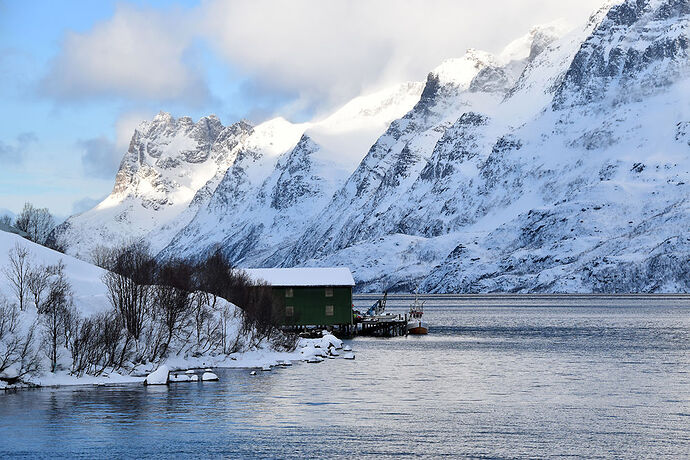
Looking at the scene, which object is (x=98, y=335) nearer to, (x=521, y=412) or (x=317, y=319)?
(x=521, y=412)

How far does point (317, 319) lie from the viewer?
14362cm

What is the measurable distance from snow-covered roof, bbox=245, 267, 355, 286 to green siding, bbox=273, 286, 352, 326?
2.99 ft

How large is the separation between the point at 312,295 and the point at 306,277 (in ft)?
9.66

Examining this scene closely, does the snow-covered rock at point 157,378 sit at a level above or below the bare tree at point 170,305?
below

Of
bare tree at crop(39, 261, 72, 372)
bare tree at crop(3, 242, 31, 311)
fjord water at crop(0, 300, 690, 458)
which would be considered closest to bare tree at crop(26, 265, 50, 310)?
bare tree at crop(3, 242, 31, 311)

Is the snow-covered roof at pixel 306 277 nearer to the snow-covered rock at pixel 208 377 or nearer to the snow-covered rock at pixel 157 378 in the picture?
the snow-covered rock at pixel 208 377

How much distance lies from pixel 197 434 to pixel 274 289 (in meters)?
80.9

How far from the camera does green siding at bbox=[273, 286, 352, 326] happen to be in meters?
141

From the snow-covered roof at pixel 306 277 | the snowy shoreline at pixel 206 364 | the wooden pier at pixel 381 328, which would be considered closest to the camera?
the snowy shoreline at pixel 206 364

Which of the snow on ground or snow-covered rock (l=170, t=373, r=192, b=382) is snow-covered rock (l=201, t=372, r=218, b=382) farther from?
the snow on ground

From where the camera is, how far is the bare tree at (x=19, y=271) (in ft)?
287

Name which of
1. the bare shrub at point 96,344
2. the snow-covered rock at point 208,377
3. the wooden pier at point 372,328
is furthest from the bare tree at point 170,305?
the wooden pier at point 372,328

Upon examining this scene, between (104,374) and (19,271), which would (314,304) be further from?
(104,374)

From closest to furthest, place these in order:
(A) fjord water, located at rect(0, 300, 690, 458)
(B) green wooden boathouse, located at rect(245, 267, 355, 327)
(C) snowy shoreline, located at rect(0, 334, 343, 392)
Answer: (A) fjord water, located at rect(0, 300, 690, 458)
(C) snowy shoreline, located at rect(0, 334, 343, 392)
(B) green wooden boathouse, located at rect(245, 267, 355, 327)
